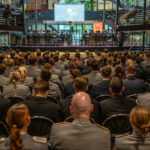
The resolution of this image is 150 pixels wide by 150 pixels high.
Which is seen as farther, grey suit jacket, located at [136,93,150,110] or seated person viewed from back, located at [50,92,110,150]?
grey suit jacket, located at [136,93,150,110]

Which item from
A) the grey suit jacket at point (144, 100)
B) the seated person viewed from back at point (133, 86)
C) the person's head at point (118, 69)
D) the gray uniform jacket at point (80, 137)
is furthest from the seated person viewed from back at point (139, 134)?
the person's head at point (118, 69)

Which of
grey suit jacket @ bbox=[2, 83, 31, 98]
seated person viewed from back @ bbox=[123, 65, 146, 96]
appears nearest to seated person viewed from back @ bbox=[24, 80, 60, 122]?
grey suit jacket @ bbox=[2, 83, 31, 98]

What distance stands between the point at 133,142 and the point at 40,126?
1.28 m

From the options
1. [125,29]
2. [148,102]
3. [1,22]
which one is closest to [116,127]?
[148,102]

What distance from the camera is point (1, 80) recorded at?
525 cm

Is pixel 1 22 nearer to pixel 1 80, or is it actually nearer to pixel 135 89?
pixel 1 80

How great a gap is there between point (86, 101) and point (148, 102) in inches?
60.7

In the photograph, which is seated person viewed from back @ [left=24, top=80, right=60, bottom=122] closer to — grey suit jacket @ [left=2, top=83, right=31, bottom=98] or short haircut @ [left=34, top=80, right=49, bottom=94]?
short haircut @ [left=34, top=80, right=49, bottom=94]

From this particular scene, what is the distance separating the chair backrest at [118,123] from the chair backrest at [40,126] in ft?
2.31

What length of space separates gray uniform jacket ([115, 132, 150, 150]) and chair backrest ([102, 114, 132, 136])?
0.82 metres

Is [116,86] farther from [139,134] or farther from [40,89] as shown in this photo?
[139,134]

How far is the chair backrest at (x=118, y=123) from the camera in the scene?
2996 mm

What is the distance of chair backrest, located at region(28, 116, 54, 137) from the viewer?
2918mm

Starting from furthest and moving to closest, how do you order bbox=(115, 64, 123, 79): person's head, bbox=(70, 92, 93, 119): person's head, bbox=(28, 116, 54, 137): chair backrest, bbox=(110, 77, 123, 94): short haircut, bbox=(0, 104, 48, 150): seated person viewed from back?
bbox=(115, 64, 123, 79): person's head, bbox=(110, 77, 123, 94): short haircut, bbox=(28, 116, 54, 137): chair backrest, bbox=(70, 92, 93, 119): person's head, bbox=(0, 104, 48, 150): seated person viewed from back
